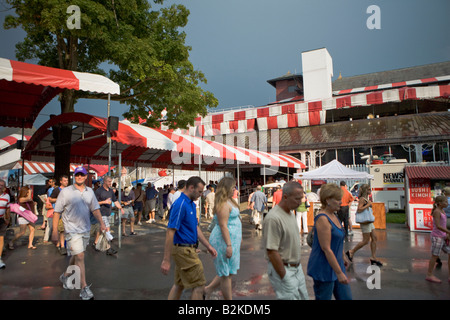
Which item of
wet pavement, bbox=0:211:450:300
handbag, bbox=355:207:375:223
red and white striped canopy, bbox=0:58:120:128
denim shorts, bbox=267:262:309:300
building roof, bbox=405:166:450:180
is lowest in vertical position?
wet pavement, bbox=0:211:450:300

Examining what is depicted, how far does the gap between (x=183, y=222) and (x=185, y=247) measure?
0.89 ft

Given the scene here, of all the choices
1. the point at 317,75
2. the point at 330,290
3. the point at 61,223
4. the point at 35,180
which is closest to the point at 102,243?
the point at 61,223

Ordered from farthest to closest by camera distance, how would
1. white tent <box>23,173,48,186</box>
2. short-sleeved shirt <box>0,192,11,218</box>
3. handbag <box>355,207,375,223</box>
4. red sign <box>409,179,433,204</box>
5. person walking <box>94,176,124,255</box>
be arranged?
white tent <box>23,173,48,186</box> < red sign <box>409,179,433,204</box> < person walking <box>94,176,124,255</box> < handbag <box>355,207,375,223</box> < short-sleeved shirt <box>0,192,11,218</box>

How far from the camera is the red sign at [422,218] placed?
34.5ft

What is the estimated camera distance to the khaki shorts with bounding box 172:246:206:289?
328 cm

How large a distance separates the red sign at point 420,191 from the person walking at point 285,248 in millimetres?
9952

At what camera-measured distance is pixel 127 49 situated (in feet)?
33.5

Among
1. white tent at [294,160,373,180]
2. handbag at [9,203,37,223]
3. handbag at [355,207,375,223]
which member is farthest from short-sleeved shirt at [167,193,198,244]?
white tent at [294,160,373,180]

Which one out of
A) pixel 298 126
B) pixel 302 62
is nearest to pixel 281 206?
pixel 298 126

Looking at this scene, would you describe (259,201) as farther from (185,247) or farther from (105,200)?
(185,247)

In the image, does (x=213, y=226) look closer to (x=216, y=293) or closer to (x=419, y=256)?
(x=216, y=293)

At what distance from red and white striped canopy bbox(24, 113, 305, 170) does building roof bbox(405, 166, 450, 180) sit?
6524 millimetres

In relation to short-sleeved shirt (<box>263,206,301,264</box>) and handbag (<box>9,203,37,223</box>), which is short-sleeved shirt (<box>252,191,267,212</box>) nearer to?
handbag (<box>9,203,37,223</box>)
